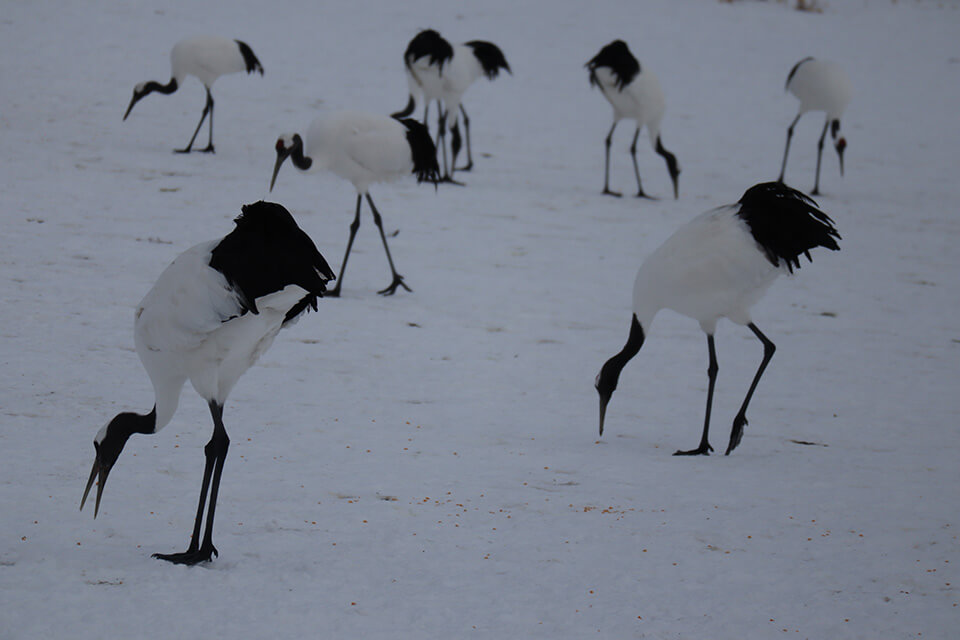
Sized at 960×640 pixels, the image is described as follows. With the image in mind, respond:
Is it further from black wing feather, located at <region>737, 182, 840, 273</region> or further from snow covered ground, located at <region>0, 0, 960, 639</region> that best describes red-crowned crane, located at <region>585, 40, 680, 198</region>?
black wing feather, located at <region>737, 182, 840, 273</region>

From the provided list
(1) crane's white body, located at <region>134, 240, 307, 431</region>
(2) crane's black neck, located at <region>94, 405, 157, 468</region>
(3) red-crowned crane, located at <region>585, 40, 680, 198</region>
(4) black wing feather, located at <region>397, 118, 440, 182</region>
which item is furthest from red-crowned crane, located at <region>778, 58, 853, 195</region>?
(2) crane's black neck, located at <region>94, 405, 157, 468</region>

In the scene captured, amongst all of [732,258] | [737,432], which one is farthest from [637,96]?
[737,432]

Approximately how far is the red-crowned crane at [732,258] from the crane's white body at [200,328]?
82.1 inches

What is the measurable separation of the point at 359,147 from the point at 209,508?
14.3ft

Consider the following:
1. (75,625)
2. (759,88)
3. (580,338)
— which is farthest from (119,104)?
(75,625)

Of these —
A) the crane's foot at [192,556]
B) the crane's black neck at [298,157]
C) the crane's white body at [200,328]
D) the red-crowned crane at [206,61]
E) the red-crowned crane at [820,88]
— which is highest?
the red-crowned crane at [820,88]

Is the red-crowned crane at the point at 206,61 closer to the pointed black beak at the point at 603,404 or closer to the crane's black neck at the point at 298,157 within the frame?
the crane's black neck at the point at 298,157

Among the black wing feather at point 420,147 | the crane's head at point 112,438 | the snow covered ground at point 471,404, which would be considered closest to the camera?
the snow covered ground at point 471,404

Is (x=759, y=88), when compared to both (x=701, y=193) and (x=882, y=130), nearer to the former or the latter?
(x=882, y=130)

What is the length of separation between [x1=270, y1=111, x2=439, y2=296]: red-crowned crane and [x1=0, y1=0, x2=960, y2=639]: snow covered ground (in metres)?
0.82

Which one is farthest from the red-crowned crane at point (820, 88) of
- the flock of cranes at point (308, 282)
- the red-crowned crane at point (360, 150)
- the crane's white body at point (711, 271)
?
the crane's white body at point (711, 271)

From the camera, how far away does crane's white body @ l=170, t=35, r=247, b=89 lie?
35.4 ft

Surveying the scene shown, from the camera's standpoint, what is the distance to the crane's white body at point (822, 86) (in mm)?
11914

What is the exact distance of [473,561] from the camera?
12.1 ft
